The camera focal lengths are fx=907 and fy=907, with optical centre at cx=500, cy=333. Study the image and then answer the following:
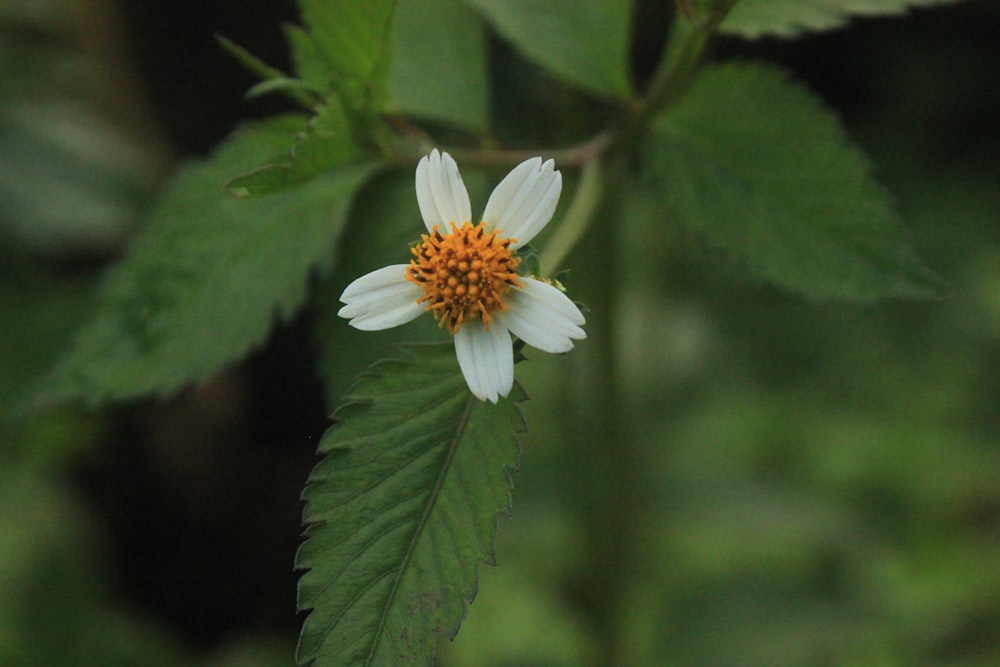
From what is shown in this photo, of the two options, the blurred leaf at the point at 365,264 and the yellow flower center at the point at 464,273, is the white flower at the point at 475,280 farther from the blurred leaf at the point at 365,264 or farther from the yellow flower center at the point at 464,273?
the blurred leaf at the point at 365,264

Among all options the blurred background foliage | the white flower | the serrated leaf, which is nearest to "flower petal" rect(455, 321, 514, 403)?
the white flower

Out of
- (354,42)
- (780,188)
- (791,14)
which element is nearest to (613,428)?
(780,188)

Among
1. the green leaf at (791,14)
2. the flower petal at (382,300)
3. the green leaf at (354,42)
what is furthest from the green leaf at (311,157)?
the green leaf at (791,14)

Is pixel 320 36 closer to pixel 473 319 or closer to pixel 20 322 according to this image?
pixel 473 319

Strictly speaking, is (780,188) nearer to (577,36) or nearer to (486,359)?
(577,36)

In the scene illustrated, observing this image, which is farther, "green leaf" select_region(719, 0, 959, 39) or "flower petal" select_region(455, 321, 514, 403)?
"green leaf" select_region(719, 0, 959, 39)

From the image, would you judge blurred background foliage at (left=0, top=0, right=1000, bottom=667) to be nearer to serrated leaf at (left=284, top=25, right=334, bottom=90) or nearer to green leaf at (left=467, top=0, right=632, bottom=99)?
green leaf at (left=467, top=0, right=632, bottom=99)

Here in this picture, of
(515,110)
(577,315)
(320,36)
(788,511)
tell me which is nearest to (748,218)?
(577,315)
